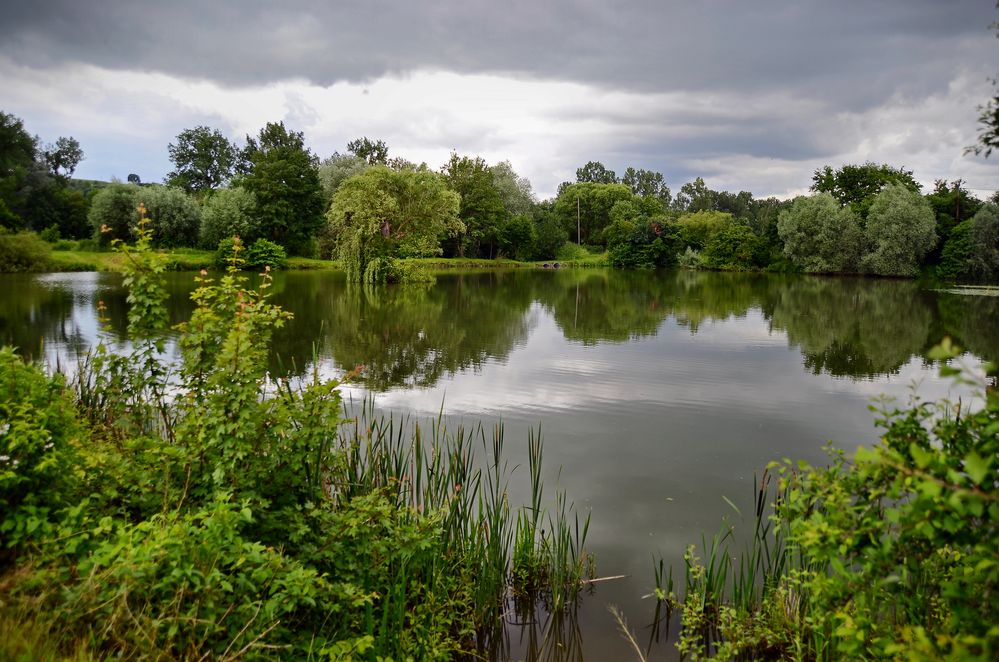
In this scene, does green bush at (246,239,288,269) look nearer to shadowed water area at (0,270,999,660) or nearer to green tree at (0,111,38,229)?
shadowed water area at (0,270,999,660)

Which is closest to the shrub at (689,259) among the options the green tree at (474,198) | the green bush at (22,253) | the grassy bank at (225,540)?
the green tree at (474,198)

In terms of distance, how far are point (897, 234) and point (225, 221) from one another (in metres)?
52.8

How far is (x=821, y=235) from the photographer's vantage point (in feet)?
166

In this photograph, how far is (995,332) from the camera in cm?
1992

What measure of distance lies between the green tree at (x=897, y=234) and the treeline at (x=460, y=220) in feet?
0.32

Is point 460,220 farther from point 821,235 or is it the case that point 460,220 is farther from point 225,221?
point 821,235

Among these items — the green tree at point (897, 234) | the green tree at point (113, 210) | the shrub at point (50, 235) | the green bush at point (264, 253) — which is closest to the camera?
the green bush at point (264, 253)

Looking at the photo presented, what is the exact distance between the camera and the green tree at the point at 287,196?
5331 cm

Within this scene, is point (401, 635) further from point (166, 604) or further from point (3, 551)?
point (3, 551)

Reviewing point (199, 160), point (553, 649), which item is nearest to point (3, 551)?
point (553, 649)

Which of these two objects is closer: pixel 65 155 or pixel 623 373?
pixel 623 373

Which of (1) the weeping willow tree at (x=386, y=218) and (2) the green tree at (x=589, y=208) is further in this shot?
(2) the green tree at (x=589, y=208)

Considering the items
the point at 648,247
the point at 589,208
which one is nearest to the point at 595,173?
the point at 589,208

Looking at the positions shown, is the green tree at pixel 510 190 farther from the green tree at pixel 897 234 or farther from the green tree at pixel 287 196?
the green tree at pixel 897 234
